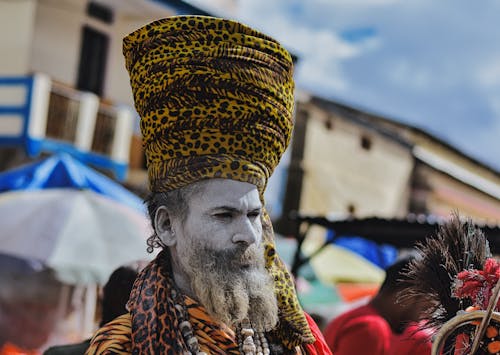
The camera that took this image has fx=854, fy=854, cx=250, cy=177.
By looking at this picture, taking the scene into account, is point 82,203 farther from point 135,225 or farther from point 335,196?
point 335,196

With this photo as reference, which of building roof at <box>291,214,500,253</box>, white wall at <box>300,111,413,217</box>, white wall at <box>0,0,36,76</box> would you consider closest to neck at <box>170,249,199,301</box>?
building roof at <box>291,214,500,253</box>

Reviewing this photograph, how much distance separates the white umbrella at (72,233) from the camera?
6.71 m

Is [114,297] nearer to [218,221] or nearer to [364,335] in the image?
[364,335]

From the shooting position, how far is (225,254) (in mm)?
2412

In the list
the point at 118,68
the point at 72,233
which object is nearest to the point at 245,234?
the point at 72,233

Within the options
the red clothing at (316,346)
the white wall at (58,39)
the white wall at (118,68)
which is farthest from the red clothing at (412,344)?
the white wall at (118,68)

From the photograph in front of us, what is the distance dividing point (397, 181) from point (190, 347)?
2114 cm

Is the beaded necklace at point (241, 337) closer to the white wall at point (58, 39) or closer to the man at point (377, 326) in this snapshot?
the man at point (377, 326)

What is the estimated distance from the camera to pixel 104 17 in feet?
55.9

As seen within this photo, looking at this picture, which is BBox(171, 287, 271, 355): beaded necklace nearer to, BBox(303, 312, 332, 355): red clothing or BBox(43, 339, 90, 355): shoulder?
BBox(303, 312, 332, 355): red clothing

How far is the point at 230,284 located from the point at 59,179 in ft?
19.2

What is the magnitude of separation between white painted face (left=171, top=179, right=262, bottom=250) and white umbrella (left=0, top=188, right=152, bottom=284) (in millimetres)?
4289

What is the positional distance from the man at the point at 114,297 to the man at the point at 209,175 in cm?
136

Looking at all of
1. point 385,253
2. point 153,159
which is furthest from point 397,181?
point 153,159
